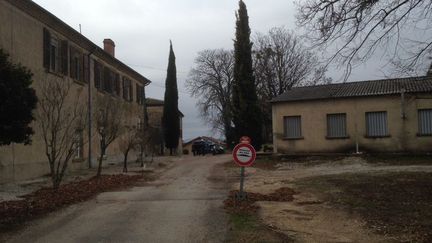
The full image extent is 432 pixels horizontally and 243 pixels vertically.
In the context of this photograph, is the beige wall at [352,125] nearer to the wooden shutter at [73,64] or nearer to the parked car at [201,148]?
the wooden shutter at [73,64]

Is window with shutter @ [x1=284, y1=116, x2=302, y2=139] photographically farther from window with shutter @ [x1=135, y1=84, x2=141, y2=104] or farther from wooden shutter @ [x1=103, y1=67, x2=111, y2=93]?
window with shutter @ [x1=135, y1=84, x2=141, y2=104]

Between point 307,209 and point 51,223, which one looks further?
point 307,209

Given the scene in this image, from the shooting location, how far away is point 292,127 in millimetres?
32438

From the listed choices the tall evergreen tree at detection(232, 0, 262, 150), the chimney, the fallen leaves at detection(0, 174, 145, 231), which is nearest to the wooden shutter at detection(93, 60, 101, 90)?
the chimney

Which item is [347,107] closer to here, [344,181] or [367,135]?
[367,135]

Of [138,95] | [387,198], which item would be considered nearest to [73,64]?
[138,95]

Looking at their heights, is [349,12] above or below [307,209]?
above

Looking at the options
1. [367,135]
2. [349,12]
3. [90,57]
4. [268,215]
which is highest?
[90,57]

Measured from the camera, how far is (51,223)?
10875mm

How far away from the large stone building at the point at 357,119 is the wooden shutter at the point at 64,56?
1266cm

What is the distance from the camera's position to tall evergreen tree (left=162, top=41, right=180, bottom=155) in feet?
187

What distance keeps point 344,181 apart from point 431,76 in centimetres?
508

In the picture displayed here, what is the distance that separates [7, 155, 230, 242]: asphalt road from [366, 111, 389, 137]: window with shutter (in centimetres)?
1666

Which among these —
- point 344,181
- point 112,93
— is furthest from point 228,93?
point 344,181
